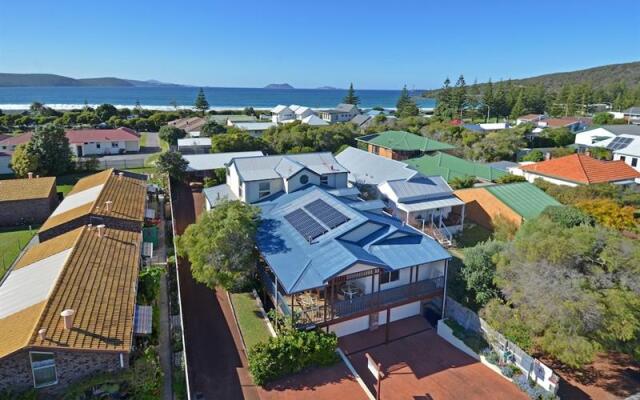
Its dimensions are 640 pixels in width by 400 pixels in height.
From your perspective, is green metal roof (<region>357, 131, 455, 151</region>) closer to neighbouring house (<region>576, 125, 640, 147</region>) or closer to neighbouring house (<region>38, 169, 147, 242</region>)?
neighbouring house (<region>576, 125, 640, 147</region>)

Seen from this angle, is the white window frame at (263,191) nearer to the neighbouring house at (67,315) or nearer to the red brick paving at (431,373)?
the neighbouring house at (67,315)

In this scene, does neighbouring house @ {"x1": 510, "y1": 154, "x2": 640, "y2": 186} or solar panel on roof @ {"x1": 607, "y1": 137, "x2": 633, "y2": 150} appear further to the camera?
solar panel on roof @ {"x1": 607, "y1": 137, "x2": 633, "y2": 150}

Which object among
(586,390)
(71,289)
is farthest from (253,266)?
(586,390)

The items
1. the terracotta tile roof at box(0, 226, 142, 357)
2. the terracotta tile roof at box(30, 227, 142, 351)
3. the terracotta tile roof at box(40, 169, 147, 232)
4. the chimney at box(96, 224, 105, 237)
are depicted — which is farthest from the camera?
the terracotta tile roof at box(40, 169, 147, 232)

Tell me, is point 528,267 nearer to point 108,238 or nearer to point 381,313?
point 381,313

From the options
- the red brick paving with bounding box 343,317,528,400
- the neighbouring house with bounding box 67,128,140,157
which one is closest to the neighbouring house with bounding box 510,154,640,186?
the red brick paving with bounding box 343,317,528,400

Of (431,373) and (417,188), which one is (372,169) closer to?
(417,188)

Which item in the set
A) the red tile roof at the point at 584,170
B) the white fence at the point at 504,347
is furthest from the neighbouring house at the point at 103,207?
the red tile roof at the point at 584,170

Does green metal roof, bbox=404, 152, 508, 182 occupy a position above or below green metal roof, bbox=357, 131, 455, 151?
below

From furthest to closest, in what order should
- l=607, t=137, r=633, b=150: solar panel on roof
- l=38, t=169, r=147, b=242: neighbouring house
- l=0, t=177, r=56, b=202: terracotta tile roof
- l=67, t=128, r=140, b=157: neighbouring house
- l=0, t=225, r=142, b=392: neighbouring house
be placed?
l=67, t=128, r=140, b=157: neighbouring house < l=607, t=137, r=633, b=150: solar panel on roof < l=0, t=177, r=56, b=202: terracotta tile roof < l=38, t=169, r=147, b=242: neighbouring house < l=0, t=225, r=142, b=392: neighbouring house
